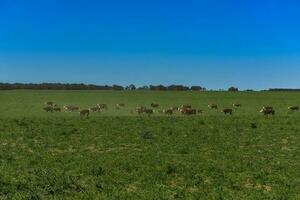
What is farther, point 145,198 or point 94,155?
point 94,155

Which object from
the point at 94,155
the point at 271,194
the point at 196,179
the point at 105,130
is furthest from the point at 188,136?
the point at 271,194

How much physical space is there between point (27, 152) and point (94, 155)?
288cm

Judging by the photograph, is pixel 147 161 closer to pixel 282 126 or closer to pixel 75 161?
pixel 75 161

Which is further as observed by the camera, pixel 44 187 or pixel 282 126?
pixel 282 126

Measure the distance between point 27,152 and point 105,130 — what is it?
9.48m

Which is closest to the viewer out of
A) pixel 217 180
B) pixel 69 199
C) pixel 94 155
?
pixel 69 199

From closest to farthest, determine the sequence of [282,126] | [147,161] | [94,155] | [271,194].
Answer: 1. [271,194]
2. [147,161]
3. [94,155]
4. [282,126]

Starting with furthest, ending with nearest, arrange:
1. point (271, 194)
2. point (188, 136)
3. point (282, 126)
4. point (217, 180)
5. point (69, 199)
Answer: point (282, 126) < point (188, 136) < point (217, 180) < point (271, 194) < point (69, 199)

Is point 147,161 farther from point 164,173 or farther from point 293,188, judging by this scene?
point 293,188

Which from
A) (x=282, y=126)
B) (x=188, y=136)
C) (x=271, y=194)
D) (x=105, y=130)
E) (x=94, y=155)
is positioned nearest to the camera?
(x=271, y=194)

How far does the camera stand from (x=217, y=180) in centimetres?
1533

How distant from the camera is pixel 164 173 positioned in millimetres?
16281

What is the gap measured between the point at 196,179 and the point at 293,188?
275 centimetres

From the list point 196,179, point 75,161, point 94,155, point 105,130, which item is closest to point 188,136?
point 105,130
